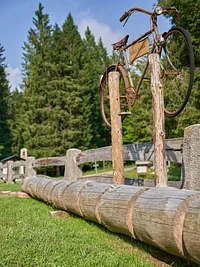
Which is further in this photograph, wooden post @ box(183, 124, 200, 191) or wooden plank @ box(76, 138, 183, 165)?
wooden plank @ box(76, 138, 183, 165)

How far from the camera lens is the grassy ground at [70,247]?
107 inches

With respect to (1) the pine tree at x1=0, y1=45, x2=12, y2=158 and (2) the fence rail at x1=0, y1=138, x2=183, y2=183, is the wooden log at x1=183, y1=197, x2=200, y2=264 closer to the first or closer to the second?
(2) the fence rail at x1=0, y1=138, x2=183, y2=183

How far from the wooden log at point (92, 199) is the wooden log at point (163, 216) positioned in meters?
0.90

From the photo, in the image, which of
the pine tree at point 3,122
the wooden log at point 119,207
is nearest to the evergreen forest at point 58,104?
the pine tree at point 3,122

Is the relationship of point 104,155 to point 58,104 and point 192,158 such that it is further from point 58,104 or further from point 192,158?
point 58,104

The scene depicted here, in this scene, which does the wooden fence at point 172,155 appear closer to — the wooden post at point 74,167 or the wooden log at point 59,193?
the wooden post at point 74,167

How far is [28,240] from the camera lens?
131 inches

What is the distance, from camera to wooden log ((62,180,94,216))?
446 cm

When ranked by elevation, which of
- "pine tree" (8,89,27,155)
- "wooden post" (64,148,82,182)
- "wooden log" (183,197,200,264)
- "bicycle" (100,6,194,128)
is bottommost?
"wooden log" (183,197,200,264)

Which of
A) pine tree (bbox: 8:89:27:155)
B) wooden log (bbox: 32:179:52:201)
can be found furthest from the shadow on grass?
pine tree (bbox: 8:89:27:155)

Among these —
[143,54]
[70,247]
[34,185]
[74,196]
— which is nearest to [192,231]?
[70,247]

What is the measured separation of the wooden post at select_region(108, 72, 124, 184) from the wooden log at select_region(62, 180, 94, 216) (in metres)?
0.54

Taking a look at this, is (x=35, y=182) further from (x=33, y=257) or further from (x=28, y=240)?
(x=33, y=257)

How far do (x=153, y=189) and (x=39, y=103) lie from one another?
2594cm
